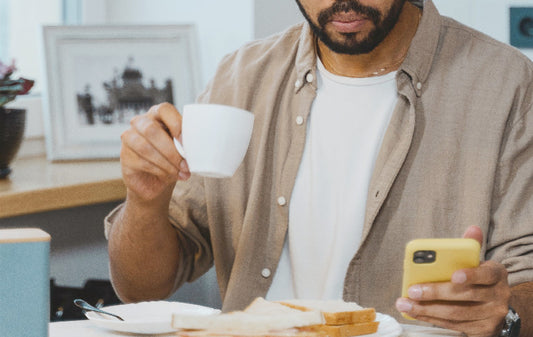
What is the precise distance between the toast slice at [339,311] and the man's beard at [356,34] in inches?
19.6

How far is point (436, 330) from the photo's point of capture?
96 centimetres

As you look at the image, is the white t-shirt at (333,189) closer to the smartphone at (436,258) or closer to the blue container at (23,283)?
the smartphone at (436,258)

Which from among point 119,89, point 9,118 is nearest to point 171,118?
point 9,118

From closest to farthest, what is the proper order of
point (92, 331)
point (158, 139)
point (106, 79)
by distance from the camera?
point (92, 331), point (158, 139), point (106, 79)

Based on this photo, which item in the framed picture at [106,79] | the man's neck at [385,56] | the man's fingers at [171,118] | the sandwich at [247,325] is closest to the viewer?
the sandwich at [247,325]

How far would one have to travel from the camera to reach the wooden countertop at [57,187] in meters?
1.61

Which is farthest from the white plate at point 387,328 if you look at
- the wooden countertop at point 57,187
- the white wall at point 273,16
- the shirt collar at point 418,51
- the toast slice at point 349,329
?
A: the white wall at point 273,16

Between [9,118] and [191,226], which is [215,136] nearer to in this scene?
[191,226]

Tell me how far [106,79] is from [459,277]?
141 centimetres

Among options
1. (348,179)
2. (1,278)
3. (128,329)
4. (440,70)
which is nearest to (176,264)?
(348,179)

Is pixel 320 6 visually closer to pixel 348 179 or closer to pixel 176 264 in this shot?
pixel 348 179

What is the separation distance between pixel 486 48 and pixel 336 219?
1.25 feet

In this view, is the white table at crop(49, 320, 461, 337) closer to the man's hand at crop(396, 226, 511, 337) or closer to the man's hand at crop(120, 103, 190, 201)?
the man's hand at crop(396, 226, 511, 337)

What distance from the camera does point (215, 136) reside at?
91 cm
